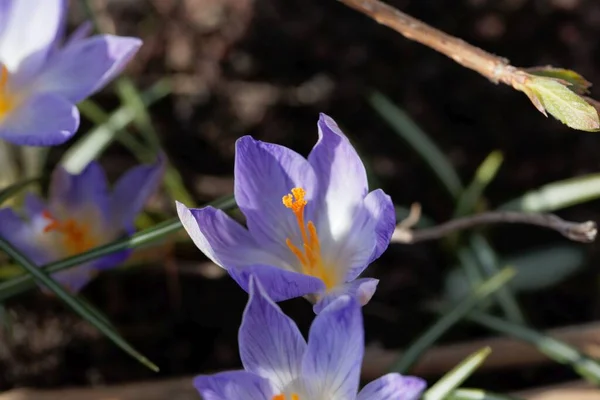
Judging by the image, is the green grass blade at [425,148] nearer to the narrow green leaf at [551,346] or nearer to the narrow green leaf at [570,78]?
the narrow green leaf at [551,346]

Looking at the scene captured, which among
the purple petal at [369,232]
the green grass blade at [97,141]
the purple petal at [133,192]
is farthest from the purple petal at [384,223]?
the green grass blade at [97,141]

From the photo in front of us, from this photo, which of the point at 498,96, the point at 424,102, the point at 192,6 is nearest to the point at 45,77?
the point at 192,6

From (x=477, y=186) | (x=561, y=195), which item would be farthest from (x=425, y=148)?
(x=561, y=195)

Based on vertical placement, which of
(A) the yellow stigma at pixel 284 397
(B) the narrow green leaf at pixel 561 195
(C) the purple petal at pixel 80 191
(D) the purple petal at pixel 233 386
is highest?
(B) the narrow green leaf at pixel 561 195

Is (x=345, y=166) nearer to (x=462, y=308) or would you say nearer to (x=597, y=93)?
(x=462, y=308)

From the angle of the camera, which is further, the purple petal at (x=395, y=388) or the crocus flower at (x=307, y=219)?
the crocus flower at (x=307, y=219)

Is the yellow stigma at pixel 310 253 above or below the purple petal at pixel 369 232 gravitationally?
below

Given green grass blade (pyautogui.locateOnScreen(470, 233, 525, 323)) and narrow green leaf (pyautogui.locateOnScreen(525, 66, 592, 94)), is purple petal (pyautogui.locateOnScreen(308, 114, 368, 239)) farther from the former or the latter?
green grass blade (pyautogui.locateOnScreen(470, 233, 525, 323))

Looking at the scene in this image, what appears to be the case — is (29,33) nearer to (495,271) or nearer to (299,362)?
(299,362)
